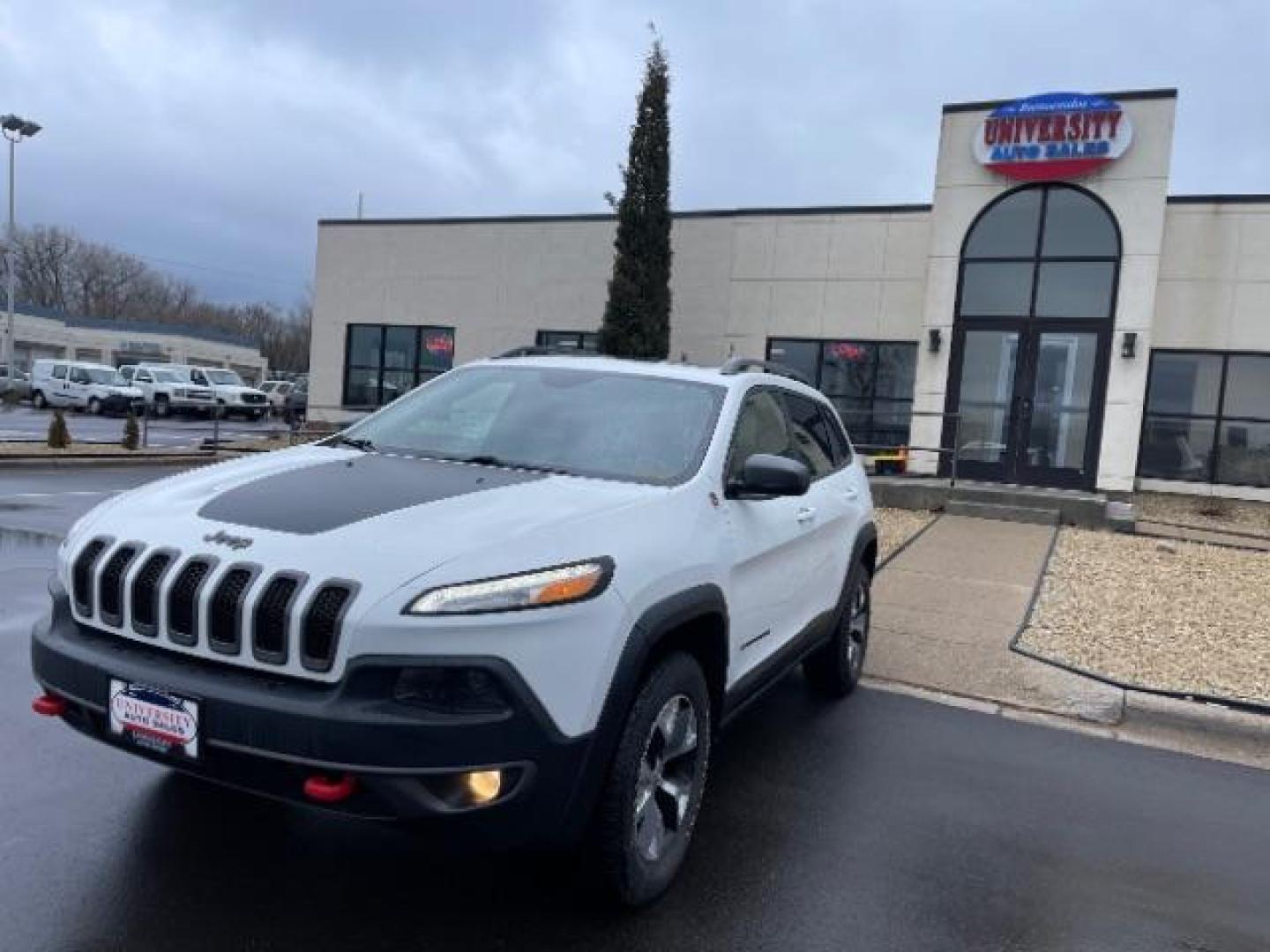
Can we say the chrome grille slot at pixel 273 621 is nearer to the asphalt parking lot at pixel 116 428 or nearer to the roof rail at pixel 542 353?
the roof rail at pixel 542 353

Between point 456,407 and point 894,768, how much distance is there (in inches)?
104

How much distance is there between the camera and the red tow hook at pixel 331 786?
8.43 ft

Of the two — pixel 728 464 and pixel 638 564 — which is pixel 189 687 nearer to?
pixel 638 564

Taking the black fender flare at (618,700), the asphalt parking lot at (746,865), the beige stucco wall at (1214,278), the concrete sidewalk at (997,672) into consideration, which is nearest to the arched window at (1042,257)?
the beige stucco wall at (1214,278)

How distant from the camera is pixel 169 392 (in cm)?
3609

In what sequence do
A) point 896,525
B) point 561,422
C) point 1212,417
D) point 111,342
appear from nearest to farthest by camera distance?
point 561,422 → point 896,525 → point 1212,417 → point 111,342

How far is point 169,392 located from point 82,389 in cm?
301

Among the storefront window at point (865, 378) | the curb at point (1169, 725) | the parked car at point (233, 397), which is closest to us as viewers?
the curb at point (1169, 725)

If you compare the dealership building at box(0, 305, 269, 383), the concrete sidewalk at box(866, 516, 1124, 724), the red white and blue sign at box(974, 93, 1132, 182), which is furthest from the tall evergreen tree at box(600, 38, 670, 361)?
the dealership building at box(0, 305, 269, 383)

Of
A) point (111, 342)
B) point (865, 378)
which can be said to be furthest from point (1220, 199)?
point (111, 342)

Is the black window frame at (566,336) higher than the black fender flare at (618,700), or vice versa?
the black window frame at (566,336)

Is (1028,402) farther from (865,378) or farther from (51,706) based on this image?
(51,706)

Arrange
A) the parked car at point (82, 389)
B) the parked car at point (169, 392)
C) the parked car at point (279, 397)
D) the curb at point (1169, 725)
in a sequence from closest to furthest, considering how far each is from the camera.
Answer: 1. the curb at point (1169, 725)
2. the parked car at point (82, 389)
3. the parked car at point (169, 392)
4. the parked car at point (279, 397)

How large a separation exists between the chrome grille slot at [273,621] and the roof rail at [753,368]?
7.60ft
